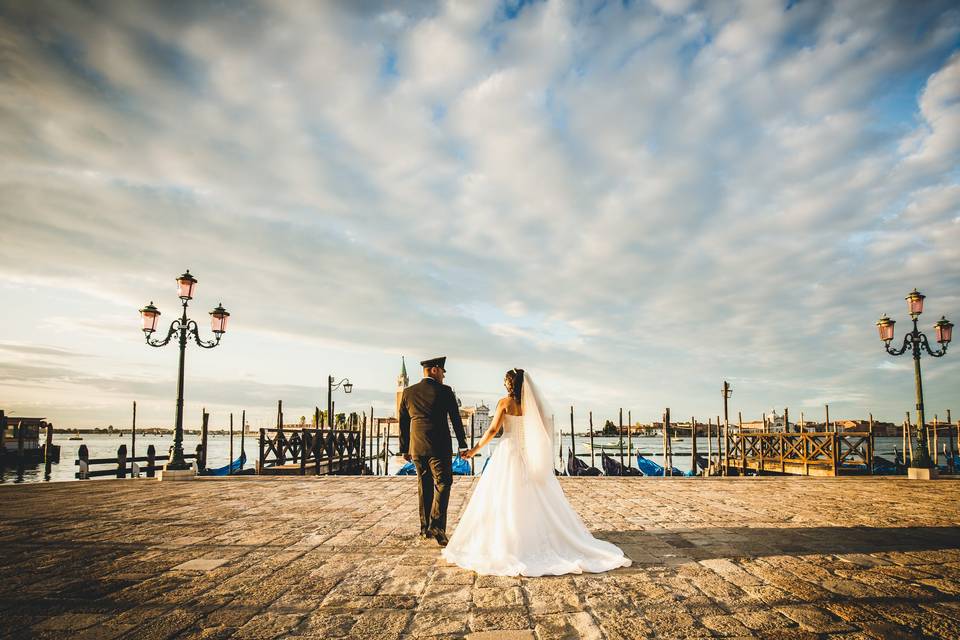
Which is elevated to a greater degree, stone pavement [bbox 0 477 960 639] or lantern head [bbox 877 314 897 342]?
lantern head [bbox 877 314 897 342]

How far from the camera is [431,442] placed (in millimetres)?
5371

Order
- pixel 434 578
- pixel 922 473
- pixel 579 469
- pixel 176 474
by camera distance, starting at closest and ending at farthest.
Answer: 1. pixel 434 578
2. pixel 176 474
3. pixel 922 473
4. pixel 579 469

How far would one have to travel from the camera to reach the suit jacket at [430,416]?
17.6ft

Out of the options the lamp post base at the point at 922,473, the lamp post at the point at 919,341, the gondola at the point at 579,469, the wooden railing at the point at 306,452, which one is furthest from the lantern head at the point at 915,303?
the wooden railing at the point at 306,452

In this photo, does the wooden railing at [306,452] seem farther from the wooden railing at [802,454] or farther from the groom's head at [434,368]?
the wooden railing at [802,454]

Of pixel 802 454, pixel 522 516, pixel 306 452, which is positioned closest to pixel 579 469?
pixel 802 454

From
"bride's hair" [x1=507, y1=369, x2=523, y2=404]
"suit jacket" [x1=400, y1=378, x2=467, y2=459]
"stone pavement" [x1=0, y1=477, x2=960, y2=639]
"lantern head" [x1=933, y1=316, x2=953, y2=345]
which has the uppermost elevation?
"lantern head" [x1=933, y1=316, x2=953, y2=345]

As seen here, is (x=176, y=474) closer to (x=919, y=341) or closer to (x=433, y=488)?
(x=433, y=488)

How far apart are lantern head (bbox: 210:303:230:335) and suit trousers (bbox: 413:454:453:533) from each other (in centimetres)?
997

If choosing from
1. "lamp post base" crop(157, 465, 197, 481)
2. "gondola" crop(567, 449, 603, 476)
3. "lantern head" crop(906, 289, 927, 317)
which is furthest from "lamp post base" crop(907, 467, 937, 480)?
"lamp post base" crop(157, 465, 197, 481)

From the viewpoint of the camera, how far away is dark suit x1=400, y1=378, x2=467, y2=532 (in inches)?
209

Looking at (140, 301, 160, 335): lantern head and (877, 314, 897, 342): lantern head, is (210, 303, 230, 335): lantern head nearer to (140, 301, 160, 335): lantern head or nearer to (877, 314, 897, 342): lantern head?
(140, 301, 160, 335): lantern head

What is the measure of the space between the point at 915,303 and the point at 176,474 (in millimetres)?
20153

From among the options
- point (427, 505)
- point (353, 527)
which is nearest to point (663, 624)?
point (427, 505)
